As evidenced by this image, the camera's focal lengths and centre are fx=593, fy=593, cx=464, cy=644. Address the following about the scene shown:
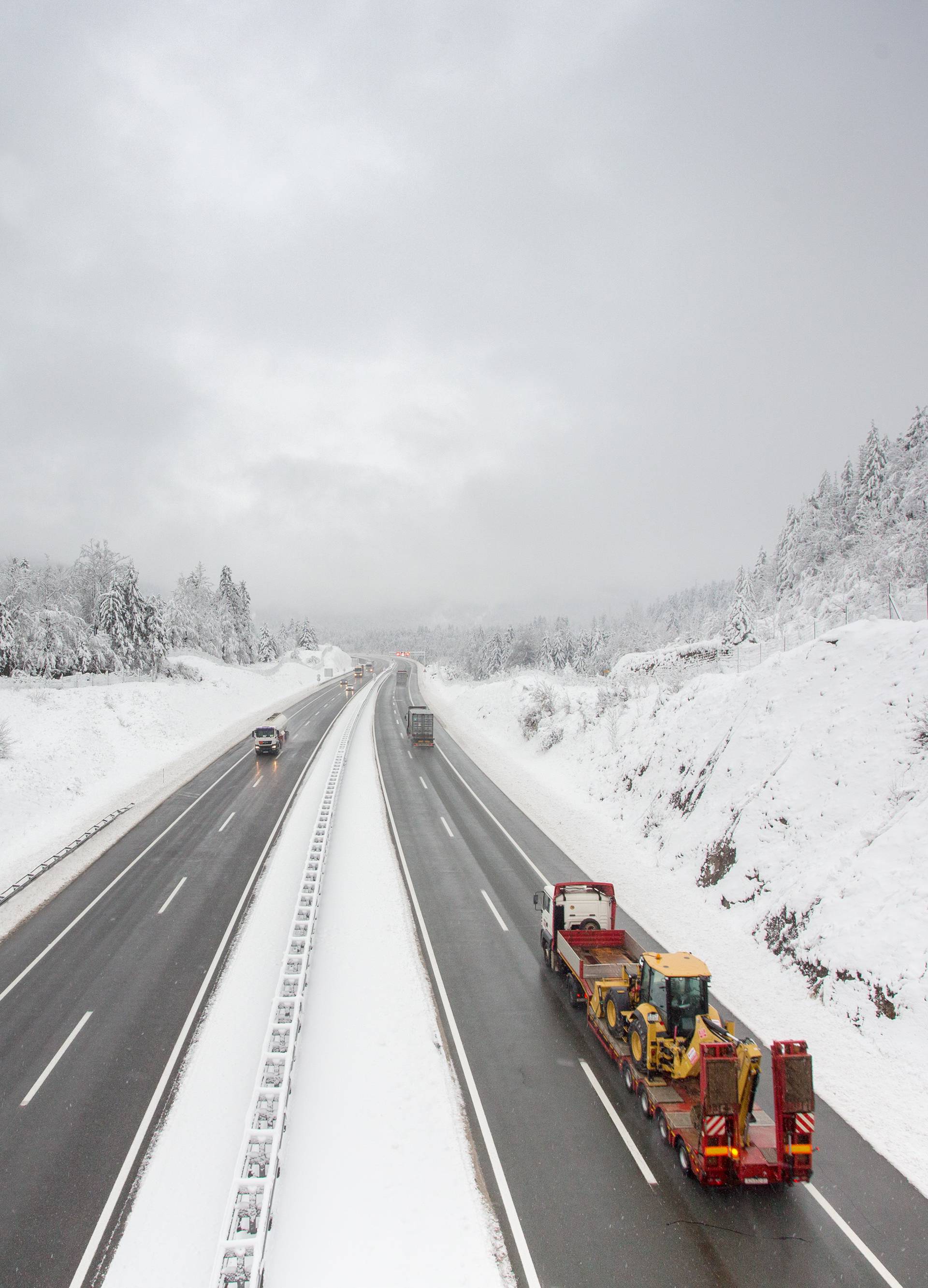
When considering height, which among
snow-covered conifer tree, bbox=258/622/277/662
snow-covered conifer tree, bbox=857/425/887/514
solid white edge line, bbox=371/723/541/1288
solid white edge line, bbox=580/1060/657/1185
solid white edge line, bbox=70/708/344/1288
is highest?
snow-covered conifer tree, bbox=857/425/887/514

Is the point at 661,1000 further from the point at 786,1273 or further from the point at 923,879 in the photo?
the point at 923,879

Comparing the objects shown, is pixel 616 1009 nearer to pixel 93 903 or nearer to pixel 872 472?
pixel 93 903

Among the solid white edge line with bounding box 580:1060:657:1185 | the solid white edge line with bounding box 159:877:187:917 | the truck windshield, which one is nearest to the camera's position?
the solid white edge line with bounding box 580:1060:657:1185

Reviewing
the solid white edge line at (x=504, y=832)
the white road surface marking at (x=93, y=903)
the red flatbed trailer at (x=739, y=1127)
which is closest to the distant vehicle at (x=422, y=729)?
the solid white edge line at (x=504, y=832)

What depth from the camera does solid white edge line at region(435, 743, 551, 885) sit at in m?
20.8

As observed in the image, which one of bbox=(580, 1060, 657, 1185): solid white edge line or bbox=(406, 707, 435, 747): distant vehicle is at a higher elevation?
bbox=(406, 707, 435, 747): distant vehicle

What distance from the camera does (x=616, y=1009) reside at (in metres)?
11.4

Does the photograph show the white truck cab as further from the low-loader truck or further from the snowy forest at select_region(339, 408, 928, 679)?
the snowy forest at select_region(339, 408, 928, 679)

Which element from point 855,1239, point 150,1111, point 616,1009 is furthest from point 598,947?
point 150,1111

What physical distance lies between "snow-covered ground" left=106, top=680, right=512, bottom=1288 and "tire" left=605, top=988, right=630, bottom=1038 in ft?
10.4

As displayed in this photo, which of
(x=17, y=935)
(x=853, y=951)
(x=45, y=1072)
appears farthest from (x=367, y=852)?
(x=853, y=951)

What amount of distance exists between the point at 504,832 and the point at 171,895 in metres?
12.7

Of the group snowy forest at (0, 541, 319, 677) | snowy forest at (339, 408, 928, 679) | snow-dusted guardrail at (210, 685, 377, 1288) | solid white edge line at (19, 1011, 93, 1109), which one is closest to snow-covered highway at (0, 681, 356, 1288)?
solid white edge line at (19, 1011, 93, 1109)

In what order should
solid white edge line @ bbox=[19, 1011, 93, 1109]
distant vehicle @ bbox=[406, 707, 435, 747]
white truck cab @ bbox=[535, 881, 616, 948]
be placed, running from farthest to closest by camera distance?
distant vehicle @ bbox=[406, 707, 435, 747] → white truck cab @ bbox=[535, 881, 616, 948] → solid white edge line @ bbox=[19, 1011, 93, 1109]
